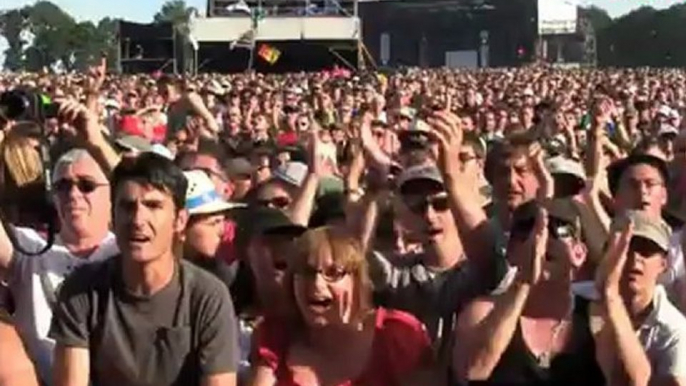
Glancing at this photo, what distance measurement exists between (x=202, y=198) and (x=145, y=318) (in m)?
1.55

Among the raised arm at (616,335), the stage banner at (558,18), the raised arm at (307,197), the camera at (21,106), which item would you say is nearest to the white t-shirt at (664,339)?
the raised arm at (616,335)

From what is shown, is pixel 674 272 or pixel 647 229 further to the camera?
pixel 674 272

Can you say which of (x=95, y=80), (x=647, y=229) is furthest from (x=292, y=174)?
(x=95, y=80)

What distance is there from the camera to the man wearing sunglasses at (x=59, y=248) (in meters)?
4.93

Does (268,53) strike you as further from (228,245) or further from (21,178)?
(21,178)

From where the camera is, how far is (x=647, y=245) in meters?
4.79

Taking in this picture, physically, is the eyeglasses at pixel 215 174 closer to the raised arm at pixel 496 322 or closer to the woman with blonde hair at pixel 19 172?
the woman with blonde hair at pixel 19 172

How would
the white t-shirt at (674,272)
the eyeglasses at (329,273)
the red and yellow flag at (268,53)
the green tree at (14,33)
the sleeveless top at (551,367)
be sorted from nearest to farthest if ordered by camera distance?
the eyeglasses at (329,273) → the sleeveless top at (551,367) → the white t-shirt at (674,272) → the red and yellow flag at (268,53) → the green tree at (14,33)

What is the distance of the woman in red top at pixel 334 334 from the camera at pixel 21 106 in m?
0.97

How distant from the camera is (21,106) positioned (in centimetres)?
481

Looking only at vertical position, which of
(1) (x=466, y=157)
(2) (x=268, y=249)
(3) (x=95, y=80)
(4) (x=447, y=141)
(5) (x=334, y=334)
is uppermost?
(3) (x=95, y=80)

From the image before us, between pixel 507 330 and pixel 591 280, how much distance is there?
95 cm

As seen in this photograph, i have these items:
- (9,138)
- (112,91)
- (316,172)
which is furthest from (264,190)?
(112,91)

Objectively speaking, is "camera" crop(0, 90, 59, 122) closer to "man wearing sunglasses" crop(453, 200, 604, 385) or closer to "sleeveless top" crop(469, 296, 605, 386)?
"man wearing sunglasses" crop(453, 200, 604, 385)
